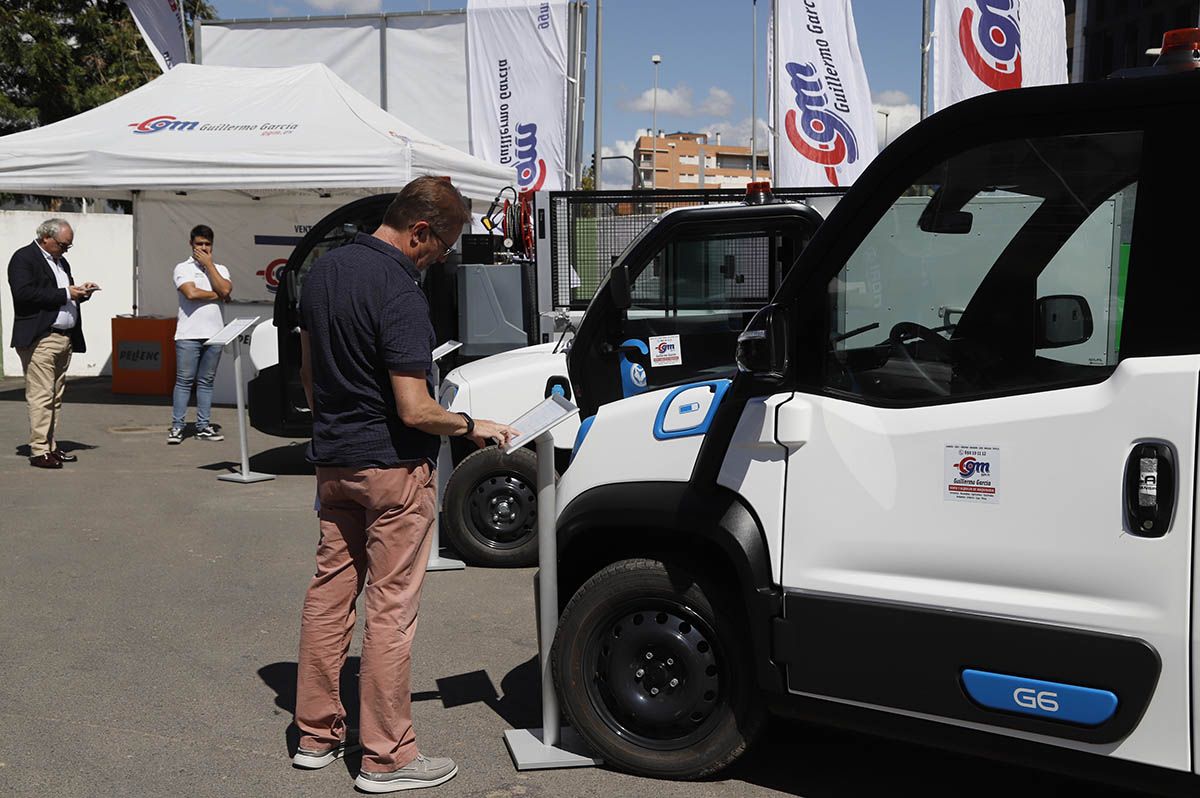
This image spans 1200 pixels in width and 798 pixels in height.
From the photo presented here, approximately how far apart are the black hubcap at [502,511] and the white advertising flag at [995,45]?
9.63 meters

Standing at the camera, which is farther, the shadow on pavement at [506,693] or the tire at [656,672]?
the shadow on pavement at [506,693]

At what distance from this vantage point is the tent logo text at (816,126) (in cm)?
1531

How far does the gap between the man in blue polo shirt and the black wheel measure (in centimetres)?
295

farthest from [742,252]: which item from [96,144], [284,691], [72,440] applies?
[96,144]

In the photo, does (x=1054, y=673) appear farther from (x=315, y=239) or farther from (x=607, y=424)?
(x=315, y=239)

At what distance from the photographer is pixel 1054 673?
3145mm

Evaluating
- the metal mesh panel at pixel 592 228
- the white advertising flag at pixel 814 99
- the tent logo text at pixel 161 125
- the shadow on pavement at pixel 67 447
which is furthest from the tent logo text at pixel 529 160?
the metal mesh panel at pixel 592 228

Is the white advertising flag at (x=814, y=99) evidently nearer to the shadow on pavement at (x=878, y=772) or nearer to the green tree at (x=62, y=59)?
the shadow on pavement at (x=878, y=772)

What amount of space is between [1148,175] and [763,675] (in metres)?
1.74

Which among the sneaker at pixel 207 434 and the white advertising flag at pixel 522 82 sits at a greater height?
the white advertising flag at pixel 522 82

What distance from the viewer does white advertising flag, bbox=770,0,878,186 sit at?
15312mm

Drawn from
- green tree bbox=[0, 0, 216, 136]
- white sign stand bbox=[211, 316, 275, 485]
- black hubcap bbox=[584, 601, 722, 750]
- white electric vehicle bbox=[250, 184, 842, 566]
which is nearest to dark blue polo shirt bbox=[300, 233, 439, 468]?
black hubcap bbox=[584, 601, 722, 750]

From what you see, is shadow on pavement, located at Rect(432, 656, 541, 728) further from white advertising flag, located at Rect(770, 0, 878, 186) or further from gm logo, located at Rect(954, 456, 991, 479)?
white advertising flag, located at Rect(770, 0, 878, 186)

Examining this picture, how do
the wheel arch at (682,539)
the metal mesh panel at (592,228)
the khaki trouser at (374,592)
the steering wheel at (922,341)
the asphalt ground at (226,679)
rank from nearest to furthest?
the steering wheel at (922,341), the wheel arch at (682,539), the khaki trouser at (374,592), the asphalt ground at (226,679), the metal mesh panel at (592,228)
